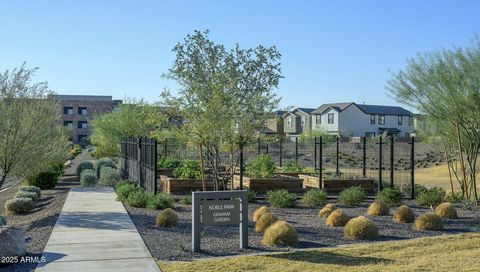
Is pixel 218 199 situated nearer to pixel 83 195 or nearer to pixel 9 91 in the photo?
pixel 9 91

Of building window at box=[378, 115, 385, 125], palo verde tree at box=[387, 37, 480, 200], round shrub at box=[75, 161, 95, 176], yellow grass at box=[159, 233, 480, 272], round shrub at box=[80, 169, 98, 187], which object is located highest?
building window at box=[378, 115, 385, 125]

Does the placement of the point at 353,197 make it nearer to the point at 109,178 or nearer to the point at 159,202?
the point at 159,202

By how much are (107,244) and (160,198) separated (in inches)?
208

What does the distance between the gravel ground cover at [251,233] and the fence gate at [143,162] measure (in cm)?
261

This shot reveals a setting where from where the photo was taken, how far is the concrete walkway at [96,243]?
826 cm

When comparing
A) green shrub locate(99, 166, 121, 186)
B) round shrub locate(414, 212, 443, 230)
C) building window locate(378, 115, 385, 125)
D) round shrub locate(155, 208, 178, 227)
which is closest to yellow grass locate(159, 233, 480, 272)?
round shrub locate(414, 212, 443, 230)

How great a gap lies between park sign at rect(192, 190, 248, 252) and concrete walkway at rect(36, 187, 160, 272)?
3.28 ft

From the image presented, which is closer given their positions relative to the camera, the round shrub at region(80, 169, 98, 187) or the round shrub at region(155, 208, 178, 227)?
the round shrub at region(155, 208, 178, 227)

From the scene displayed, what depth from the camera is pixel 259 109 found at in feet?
50.1

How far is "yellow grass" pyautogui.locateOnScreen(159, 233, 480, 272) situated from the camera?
8344mm

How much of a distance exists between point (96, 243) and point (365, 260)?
15.8 ft

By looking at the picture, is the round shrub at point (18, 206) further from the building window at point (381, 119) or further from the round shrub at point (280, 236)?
the building window at point (381, 119)

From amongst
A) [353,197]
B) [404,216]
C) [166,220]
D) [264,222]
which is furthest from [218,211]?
[353,197]

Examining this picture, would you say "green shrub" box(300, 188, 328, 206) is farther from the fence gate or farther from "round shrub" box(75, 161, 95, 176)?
"round shrub" box(75, 161, 95, 176)
